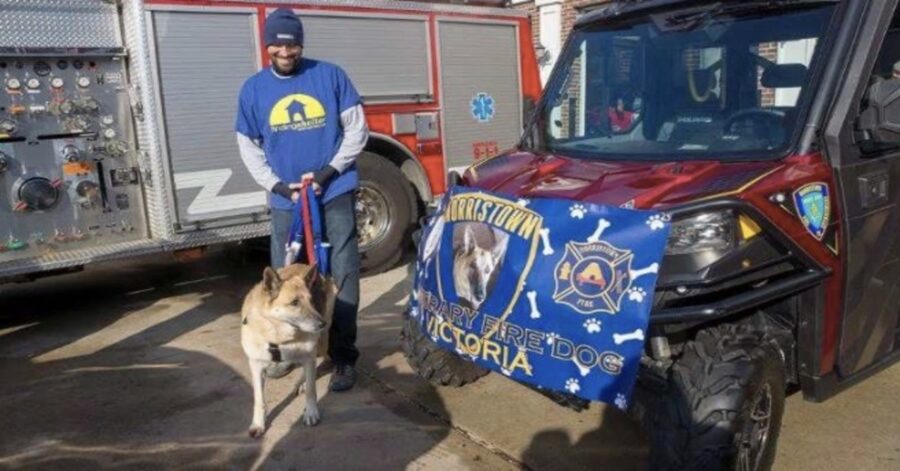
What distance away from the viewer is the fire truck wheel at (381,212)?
22.4 feet

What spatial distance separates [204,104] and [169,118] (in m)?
0.30

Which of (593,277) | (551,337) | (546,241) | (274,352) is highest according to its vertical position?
(546,241)

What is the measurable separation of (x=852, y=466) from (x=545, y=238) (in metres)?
1.76

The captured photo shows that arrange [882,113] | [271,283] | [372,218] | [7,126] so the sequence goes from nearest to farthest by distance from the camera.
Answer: [882,113], [271,283], [7,126], [372,218]

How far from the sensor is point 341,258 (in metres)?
4.18

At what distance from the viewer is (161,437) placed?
3.73m

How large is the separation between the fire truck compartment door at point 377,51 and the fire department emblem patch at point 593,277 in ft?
14.1

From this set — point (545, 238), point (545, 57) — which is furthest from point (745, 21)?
point (545, 57)

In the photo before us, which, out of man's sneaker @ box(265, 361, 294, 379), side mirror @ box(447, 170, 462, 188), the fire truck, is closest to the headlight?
side mirror @ box(447, 170, 462, 188)

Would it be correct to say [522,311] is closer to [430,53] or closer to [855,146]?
[855,146]

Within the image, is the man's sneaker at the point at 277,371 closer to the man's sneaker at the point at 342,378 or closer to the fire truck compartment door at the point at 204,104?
the man's sneaker at the point at 342,378

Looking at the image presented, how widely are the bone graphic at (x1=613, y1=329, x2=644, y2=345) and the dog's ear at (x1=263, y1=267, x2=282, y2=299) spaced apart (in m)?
1.63

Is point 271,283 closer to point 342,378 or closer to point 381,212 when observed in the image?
point 342,378

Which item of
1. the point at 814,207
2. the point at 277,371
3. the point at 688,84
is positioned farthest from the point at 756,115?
the point at 277,371
